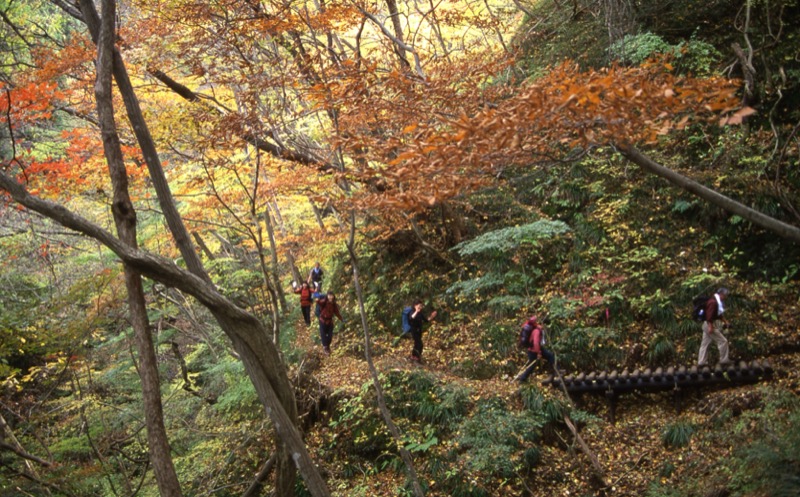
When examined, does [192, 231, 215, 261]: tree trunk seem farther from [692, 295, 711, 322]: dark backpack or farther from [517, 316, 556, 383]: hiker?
[692, 295, 711, 322]: dark backpack

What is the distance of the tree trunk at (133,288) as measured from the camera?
19.1 feet

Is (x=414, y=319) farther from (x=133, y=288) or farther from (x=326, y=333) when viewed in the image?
(x=133, y=288)

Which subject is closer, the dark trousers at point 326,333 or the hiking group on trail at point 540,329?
the hiking group on trail at point 540,329

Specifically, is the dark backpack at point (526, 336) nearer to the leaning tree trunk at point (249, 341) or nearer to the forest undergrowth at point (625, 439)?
the forest undergrowth at point (625, 439)

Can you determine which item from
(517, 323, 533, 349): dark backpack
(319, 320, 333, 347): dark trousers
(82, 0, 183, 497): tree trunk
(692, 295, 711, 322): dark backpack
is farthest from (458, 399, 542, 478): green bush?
(319, 320, 333, 347): dark trousers

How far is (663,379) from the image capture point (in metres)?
7.96

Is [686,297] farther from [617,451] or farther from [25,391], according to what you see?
[25,391]

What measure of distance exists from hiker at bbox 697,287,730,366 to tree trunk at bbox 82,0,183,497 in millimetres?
7539

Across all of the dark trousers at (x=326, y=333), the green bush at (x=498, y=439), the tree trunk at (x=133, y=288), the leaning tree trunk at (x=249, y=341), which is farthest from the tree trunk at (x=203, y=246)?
the green bush at (x=498, y=439)

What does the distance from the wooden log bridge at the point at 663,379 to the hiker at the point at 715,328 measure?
0.23m

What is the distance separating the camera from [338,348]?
507 inches

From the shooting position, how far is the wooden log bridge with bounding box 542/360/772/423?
24.7 ft

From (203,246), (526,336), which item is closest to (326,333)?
(526,336)

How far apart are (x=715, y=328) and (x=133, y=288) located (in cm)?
808
